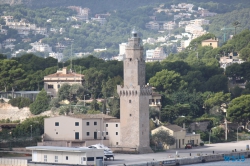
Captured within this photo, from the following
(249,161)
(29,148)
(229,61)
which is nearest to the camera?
(29,148)

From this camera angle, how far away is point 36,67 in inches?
4665

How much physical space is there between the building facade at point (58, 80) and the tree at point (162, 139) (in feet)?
68.4

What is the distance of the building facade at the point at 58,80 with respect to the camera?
350ft

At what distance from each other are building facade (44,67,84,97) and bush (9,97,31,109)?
4.87m

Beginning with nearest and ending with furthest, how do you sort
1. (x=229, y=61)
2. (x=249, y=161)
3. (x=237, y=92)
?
(x=249, y=161), (x=237, y=92), (x=229, y=61)

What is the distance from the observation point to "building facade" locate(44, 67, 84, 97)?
107m

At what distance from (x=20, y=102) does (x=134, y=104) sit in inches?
789

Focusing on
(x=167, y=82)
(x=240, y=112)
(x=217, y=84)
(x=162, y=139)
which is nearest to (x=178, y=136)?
(x=162, y=139)

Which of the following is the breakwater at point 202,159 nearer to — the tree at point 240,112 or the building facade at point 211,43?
the tree at point 240,112

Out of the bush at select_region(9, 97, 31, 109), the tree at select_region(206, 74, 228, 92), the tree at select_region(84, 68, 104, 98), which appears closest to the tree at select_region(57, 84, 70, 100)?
the bush at select_region(9, 97, 31, 109)

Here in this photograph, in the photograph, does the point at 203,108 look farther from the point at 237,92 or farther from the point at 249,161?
the point at 249,161

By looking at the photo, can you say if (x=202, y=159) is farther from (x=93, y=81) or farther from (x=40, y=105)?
(x=93, y=81)

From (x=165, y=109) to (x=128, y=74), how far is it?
14818 millimetres

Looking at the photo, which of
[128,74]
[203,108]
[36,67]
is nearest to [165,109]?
[203,108]
